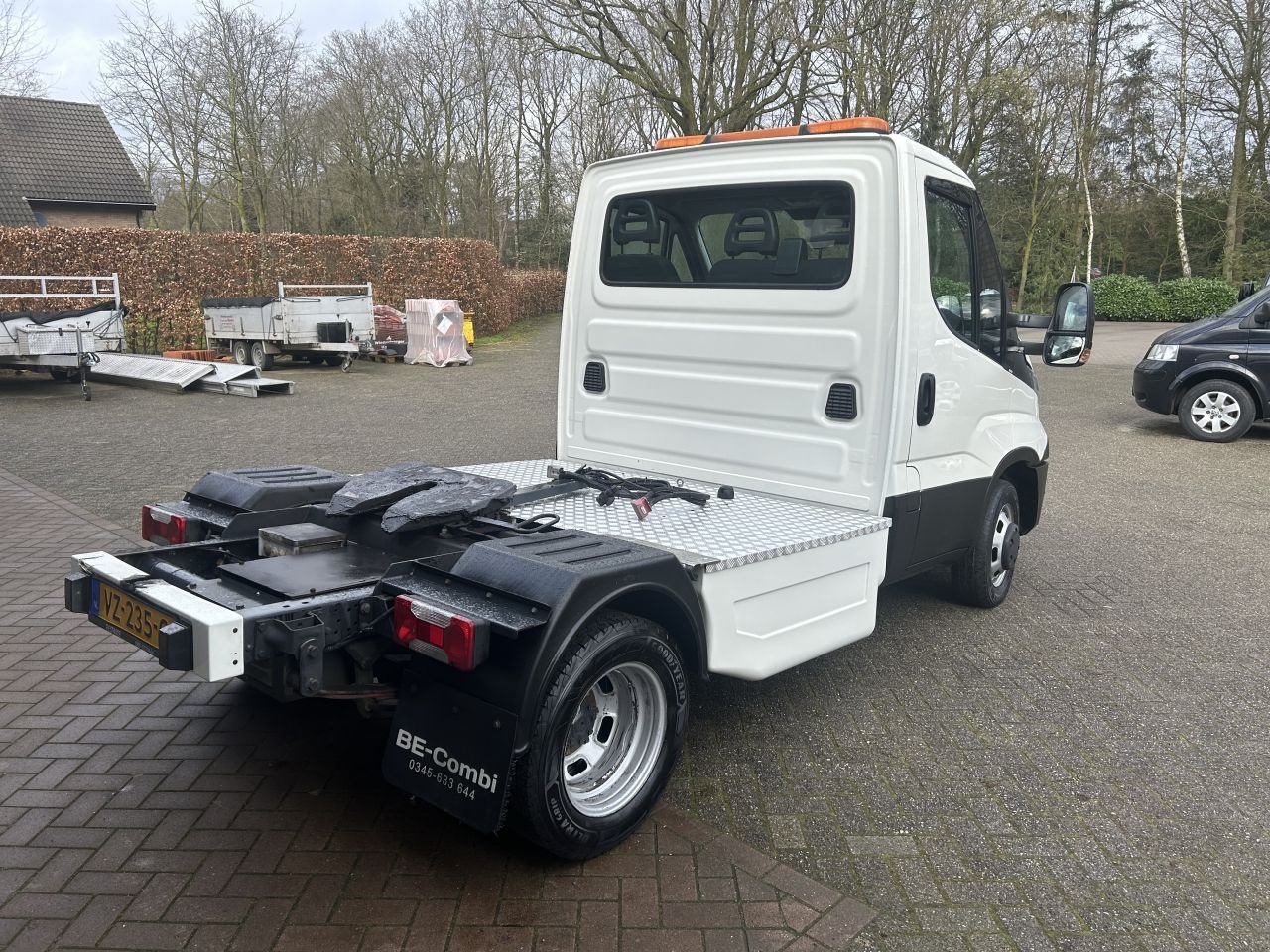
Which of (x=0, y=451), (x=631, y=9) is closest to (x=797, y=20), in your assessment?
(x=631, y=9)

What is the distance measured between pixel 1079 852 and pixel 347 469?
7.61 meters

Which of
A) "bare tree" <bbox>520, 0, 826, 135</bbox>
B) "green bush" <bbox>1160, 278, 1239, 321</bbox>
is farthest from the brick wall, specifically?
"green bush" <bbox>1160, 278, 1239, 321</bbox>

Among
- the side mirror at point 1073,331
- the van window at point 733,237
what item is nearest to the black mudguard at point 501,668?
the van window at point 733,237

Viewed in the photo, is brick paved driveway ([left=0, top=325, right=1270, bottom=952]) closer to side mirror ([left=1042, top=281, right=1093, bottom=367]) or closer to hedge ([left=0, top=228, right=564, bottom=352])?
side mirror ([left=1042, top=281, right=1093, bottom=367])

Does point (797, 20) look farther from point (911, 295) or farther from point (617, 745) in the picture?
point (617, 745)

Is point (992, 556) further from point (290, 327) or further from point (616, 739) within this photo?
point (290, 327)

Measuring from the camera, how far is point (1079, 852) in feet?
9.96

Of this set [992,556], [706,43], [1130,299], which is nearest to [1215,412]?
[992,556]

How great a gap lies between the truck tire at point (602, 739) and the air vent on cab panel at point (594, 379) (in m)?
2.11

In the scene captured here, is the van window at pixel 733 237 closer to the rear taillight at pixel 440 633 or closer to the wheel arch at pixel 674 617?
the wheel arch at pixel 674 617

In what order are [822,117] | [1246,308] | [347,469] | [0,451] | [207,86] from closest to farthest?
[347,469] → [0,451] → [1246,308] → [822,117] → [207,86]

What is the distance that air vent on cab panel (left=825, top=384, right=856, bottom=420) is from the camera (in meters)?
4.04

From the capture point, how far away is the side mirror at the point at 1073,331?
15.9 feet

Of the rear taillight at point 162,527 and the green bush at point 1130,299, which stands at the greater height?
the green bush at point 1130,299
